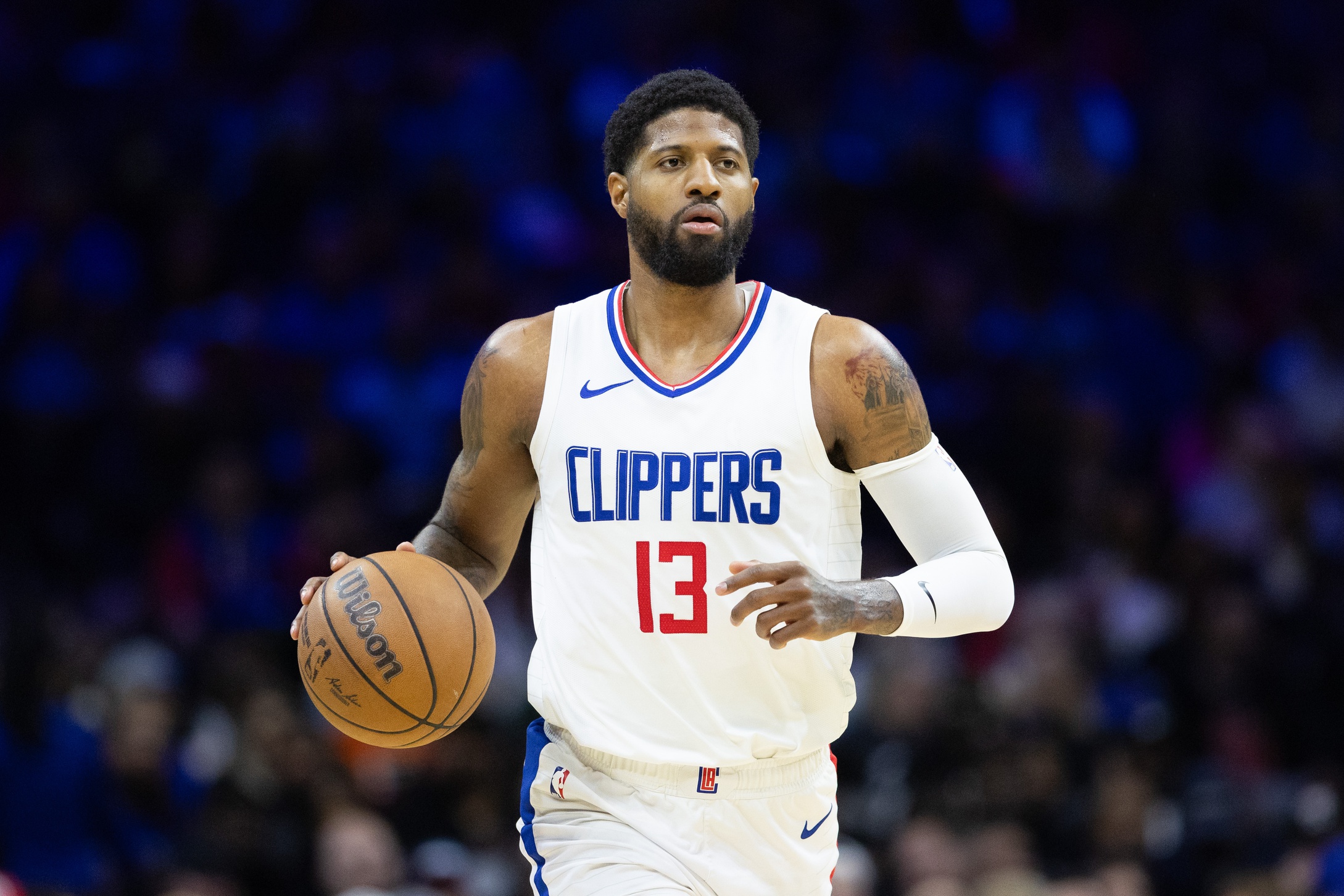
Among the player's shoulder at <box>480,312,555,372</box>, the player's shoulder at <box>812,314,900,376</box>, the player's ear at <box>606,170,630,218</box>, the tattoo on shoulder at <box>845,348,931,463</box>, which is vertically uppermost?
the player's ear at <box>606,170,630,218</box>

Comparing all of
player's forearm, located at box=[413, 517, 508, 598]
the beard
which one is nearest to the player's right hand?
player's forearm, located at box=[413, 517, 508, 598]

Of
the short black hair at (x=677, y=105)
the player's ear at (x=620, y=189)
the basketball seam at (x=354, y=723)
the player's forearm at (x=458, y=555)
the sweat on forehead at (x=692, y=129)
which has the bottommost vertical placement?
the basketball seam at (x=354, y=723)

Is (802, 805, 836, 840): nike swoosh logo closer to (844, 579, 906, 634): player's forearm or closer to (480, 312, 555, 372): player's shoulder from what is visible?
(844, 579, 906, 634): player's forearm

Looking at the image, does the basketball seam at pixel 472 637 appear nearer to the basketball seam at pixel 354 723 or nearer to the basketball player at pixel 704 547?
the basketball seam at pixel 354 723

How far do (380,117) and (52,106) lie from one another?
2243 mm

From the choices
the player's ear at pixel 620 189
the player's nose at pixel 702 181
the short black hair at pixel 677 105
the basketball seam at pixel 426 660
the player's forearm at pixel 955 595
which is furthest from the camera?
the player's ear at pixel 620 189

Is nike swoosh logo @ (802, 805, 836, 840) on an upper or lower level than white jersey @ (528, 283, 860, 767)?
lower

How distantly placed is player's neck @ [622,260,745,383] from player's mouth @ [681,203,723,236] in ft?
0.54

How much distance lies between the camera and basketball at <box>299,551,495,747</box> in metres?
3.97

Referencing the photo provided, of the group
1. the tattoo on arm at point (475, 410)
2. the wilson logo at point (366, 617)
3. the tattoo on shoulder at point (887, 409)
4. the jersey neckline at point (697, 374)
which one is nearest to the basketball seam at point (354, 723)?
the wilson logo at point (366, 617)

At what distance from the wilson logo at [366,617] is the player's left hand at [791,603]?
0.92m

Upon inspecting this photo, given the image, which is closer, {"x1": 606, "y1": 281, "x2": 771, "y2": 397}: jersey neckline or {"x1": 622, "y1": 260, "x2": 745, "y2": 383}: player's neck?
{"x1": 606, "y1": 281, "x2": 771, "y2": 397}: jersey neckline

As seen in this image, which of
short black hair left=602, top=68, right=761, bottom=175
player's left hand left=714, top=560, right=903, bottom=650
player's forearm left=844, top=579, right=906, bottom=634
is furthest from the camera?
short black hair left=602, top=68, right=761, bottom=175

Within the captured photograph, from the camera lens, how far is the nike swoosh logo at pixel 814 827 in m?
4.16
